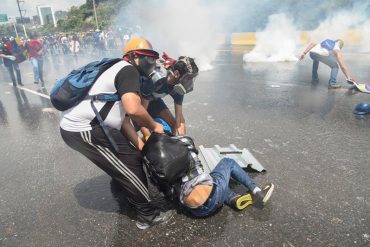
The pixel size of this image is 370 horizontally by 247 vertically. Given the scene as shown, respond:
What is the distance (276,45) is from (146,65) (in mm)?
11375

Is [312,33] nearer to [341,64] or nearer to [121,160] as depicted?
[341,64]

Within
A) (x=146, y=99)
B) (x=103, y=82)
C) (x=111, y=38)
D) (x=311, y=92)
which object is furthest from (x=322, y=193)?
(x=111, y=38)

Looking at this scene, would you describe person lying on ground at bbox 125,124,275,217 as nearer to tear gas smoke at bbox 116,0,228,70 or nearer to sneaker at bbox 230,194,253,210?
sneaker at bbox 230,194,253,210

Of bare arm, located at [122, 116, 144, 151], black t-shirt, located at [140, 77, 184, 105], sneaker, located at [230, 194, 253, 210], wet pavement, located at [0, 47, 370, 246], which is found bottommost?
wet pavement, located at [0, 47, 370, 246]

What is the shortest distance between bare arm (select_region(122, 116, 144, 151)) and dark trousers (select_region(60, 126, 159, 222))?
0.06 meters

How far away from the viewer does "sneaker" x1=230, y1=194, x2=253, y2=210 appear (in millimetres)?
2678

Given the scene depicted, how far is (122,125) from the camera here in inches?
102

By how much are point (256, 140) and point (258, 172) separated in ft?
3.34

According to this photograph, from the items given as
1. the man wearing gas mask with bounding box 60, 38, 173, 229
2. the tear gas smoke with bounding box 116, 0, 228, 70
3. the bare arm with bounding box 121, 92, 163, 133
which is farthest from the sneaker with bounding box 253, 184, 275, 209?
the tear gas smoke with bounding box 116, 0, 228, 70

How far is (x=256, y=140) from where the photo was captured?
171 inches

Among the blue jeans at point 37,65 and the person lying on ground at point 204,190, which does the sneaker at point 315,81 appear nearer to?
the person lying on ground at point 204,190

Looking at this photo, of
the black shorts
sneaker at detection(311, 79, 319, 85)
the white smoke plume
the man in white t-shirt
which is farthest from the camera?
the white smoke plume

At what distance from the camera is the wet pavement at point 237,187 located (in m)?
2.46

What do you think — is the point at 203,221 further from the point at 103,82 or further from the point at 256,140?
the point at 256,140
